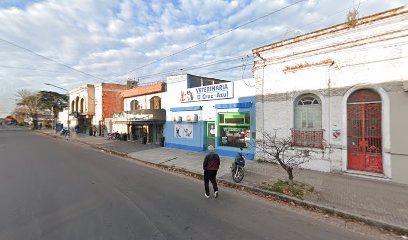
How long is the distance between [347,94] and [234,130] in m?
5.96

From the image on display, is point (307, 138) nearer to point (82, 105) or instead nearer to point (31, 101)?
point (82, 105)

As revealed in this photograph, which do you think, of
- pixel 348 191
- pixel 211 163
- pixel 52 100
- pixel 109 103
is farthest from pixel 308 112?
pixel 52 100

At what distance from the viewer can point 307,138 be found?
955cm

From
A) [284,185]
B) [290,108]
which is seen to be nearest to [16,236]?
[284,185]

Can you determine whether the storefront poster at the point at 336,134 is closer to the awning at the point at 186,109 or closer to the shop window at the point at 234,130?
the shop window at the point at 234,130

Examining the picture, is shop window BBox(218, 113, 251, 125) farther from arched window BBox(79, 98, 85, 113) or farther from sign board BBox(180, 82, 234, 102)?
arched window BBox(79, 98, 85, 113)

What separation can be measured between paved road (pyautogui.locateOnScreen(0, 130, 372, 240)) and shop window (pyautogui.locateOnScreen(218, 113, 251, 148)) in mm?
5162

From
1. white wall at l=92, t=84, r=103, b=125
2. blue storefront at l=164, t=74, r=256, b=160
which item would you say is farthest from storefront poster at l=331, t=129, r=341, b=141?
white wall at l=92, t=84, r=103, b=125

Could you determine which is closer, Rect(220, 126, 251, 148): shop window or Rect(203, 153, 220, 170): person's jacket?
Rect(203, 153, 220, 170): person's jacket

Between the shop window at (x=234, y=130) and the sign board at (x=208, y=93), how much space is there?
1.26 m

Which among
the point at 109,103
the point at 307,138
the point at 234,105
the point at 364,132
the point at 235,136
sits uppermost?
the point at 109,103

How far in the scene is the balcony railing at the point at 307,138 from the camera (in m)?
9.18

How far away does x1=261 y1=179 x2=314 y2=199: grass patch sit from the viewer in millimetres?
6316

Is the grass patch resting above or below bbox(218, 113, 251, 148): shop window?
below
